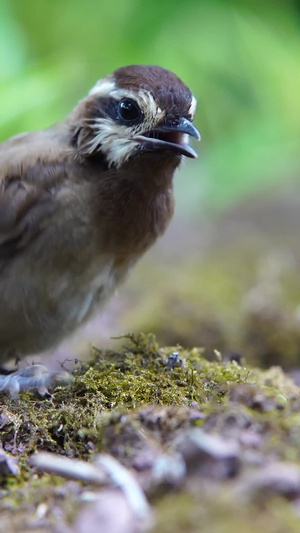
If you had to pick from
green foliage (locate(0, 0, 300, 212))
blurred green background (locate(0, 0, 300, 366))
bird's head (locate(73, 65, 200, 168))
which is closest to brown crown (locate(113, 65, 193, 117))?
bird's head (locate(73, 65, 200, 168))

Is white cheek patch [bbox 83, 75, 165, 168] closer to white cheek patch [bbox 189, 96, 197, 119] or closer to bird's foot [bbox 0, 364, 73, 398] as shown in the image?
white cheek patch [bbox 189, 96, 197, 119]

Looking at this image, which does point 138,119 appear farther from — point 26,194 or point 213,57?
point 213,57

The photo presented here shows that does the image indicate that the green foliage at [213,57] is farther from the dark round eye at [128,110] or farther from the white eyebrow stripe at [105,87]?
the dark round eye at [128,110]

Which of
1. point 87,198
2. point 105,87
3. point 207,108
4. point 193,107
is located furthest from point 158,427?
point 207,108

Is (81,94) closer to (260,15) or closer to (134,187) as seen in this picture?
(260,15)

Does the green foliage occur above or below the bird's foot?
above

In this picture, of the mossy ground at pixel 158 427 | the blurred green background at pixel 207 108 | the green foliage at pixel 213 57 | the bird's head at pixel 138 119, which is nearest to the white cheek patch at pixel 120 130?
the bird's head at pixel 138 119

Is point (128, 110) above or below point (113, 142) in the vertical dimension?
above
